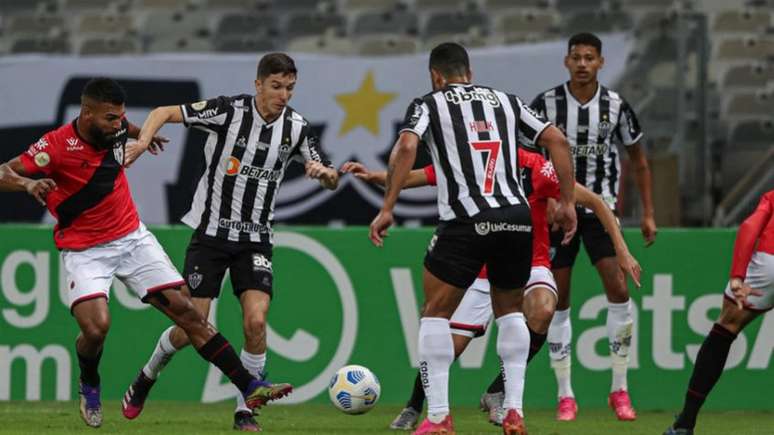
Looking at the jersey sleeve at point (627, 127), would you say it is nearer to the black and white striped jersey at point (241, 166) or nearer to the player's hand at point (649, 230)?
the player's hand at point (649, 230)

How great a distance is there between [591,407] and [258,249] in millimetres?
3209

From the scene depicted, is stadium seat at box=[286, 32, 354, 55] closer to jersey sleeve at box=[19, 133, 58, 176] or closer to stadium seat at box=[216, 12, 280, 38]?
stadium seat at box=[216, 12, 280, 38]

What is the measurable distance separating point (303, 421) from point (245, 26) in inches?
312

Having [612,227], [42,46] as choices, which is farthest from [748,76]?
[612,227]

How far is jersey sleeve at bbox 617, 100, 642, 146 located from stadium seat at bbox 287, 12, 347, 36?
674 centimetres

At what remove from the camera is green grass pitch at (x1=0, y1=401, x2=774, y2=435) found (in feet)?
26.5

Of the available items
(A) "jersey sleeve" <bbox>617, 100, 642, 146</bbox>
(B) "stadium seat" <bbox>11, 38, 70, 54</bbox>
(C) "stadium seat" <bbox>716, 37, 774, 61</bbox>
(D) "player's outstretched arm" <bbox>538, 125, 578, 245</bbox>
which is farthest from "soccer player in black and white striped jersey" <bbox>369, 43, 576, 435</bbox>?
(B) "stadium seat" <bbox>11, 38, 70, 54</bbox>

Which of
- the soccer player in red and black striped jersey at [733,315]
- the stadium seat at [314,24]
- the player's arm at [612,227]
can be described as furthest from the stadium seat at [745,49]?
the soccer player in red and black striped jersey at [733,315]

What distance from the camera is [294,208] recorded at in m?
13.3

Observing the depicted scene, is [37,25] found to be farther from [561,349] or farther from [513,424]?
[513,424]

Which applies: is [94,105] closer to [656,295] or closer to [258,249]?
[258,249]

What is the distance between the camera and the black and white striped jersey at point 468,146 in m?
7.04

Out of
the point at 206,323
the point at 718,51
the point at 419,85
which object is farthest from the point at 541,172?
the point at 718,51

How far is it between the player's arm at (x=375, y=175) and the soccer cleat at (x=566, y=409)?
6.46 ft
